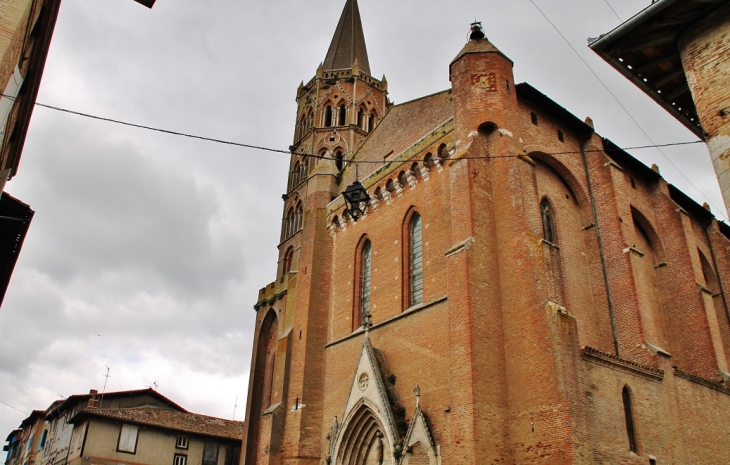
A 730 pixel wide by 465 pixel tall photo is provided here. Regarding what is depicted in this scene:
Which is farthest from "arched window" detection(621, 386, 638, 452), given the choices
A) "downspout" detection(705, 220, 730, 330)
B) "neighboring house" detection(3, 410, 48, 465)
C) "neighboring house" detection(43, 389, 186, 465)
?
"neighboring house" detection(3, 410, 48, 465)

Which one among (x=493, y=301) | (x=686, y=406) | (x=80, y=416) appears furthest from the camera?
(x=80, y=416)

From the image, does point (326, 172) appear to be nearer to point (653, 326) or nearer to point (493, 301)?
point (493, 301)

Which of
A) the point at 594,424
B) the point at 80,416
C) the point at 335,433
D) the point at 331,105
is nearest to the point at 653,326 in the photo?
the point at 594,424

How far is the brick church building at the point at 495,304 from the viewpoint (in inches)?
567

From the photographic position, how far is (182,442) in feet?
104

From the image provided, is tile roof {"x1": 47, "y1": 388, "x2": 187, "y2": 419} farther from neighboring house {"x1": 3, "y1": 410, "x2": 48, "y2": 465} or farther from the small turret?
the small turret

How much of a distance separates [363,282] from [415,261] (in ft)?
9.03

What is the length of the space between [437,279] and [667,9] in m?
10.3

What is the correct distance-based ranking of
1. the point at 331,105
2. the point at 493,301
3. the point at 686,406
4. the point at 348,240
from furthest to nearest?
the point at 331,105 → the point at 348,240 → the point at 686,406 → the point at 493,301

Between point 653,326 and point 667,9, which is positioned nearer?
point 667,9

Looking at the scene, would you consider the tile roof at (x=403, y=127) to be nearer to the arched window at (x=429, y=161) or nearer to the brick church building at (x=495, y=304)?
the brick church building at (x=495, y=304)

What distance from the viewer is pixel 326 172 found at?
25.1m

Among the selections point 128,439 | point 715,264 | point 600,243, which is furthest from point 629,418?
point 128,439

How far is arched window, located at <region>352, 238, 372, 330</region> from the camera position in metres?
20.6
